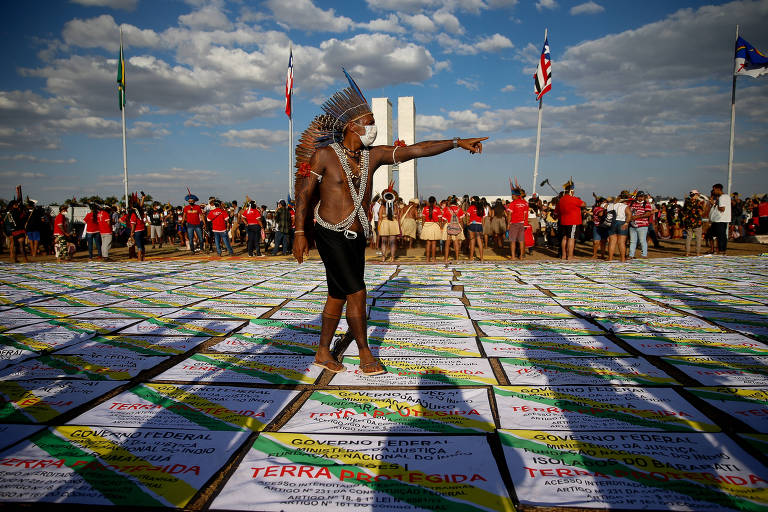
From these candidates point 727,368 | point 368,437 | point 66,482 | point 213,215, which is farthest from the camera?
point 213,215

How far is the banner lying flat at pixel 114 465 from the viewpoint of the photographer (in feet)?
5.94

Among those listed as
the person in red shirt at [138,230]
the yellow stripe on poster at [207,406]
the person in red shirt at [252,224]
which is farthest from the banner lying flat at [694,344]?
the person in red shirt at [138,230]

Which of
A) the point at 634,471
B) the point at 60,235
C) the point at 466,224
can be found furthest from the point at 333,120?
the point at 60,235

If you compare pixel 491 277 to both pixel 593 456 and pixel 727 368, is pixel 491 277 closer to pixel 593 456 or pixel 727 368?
pixel 727 368

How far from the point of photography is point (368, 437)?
2.29m

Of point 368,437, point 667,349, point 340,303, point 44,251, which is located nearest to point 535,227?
point 667,349

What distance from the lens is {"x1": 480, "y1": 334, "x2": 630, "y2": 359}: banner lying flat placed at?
3637 millimetres

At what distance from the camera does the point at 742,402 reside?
2.57 m

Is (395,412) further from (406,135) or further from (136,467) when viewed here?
(406,135)

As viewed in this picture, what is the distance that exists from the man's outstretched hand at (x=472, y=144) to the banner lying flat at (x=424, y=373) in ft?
6.07

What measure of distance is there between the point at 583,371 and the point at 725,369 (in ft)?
3.41

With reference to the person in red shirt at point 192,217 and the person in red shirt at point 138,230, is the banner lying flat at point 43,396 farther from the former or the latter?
the person in red shirt at point 192,217

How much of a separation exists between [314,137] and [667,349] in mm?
3721

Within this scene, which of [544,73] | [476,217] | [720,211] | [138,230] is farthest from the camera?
[544,73]
